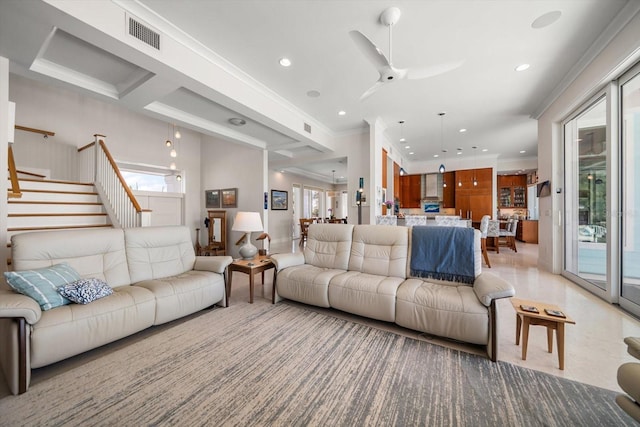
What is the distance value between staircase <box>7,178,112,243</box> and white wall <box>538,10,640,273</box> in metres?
7.22

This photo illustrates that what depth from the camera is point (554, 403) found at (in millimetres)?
1466

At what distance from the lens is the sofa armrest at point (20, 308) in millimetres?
1503

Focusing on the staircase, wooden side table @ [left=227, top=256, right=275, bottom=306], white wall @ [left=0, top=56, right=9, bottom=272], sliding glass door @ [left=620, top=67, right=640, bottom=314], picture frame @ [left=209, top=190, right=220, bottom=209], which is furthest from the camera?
picture frame @ [left=209, top=190, right=220, bottom=209]

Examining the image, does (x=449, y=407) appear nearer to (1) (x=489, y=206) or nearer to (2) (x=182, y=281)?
(2) (x=182, y=281)

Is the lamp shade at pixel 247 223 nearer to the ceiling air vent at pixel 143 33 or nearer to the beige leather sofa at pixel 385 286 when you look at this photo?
the beige leather sofa at pixel 385 286

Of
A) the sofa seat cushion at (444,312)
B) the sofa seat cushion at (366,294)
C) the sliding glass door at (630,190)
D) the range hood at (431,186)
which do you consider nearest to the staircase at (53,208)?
the sofa seat cushion at (366,294)

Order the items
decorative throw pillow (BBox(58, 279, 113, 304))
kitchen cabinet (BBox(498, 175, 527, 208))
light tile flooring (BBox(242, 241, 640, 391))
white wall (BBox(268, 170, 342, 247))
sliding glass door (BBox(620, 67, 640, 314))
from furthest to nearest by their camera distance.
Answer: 1. kitchen cabinet (BBox(498, 175, 527, 208))
2. white wall (BBox(268, 170, 342, 247))
3. sliding glass door (BBox(620, 67, 640, 314))
4. decorative throw pillow (BBox(58, 279, 113, 304))
5. light tile flooring (BBox(242, 241, 640, 391))

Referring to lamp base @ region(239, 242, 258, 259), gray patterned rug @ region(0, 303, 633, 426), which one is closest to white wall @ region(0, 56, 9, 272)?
gray patterned rug @ region(0, 303, 633, 426)

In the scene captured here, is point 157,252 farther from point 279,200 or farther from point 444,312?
point 279,200

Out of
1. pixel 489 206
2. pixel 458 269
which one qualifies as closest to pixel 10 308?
pixel 458 269

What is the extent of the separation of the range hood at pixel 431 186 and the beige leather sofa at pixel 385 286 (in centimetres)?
745

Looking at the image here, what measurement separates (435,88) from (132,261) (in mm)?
4783

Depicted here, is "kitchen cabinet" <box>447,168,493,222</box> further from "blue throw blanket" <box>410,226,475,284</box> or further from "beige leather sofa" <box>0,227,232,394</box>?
"beige leather sofa" <box>0,227,232,394</box>

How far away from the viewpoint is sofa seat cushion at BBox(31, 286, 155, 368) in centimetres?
166
